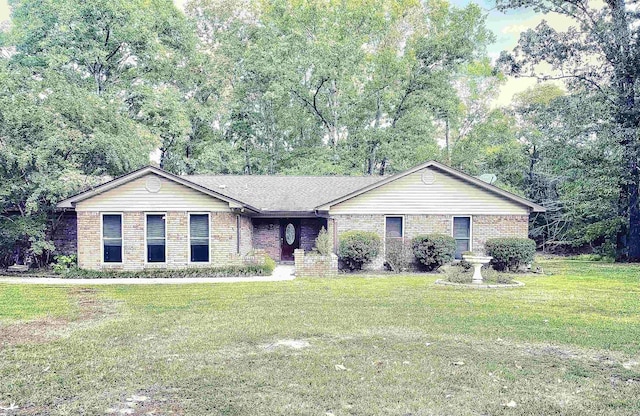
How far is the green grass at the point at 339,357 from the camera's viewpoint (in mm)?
4543

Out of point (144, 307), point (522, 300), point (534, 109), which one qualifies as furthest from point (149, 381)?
point (534, 109)

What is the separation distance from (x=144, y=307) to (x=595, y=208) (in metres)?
22.1

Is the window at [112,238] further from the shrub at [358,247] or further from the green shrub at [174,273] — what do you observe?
the shrub at [358,247]

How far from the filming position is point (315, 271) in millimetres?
15781

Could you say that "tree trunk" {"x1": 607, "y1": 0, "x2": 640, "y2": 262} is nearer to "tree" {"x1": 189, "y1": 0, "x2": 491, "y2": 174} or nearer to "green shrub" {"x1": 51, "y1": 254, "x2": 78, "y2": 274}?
"tree" {"x1": 189, "y1": 0, "x2": 491, "y2": 174}

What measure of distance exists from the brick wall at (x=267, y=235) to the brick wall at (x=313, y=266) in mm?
4834

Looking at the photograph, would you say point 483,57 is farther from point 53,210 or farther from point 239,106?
point 53,210

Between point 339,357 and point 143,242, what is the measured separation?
39.3 feet

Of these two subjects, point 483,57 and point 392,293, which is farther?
point 483,57

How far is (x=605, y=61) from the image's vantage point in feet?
72.0

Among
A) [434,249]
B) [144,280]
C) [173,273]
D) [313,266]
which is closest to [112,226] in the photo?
[144,280]

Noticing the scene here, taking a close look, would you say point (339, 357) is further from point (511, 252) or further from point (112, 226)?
point (112, 226)

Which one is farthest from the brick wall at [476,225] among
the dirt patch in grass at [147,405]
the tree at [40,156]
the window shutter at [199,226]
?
the dirt patch in grass at [147,405]

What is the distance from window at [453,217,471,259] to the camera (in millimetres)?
17766
